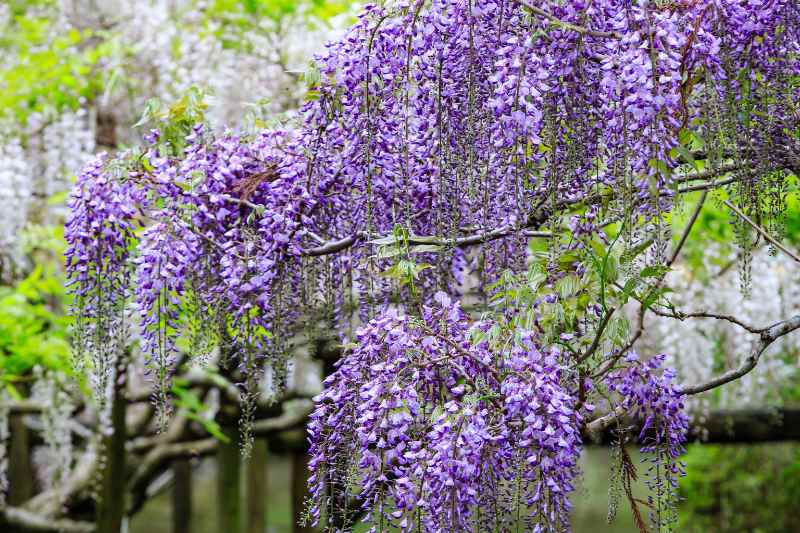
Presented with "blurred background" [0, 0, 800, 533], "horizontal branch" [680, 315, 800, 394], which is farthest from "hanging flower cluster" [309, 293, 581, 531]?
"blurred background" [0, 0, 800, 533]

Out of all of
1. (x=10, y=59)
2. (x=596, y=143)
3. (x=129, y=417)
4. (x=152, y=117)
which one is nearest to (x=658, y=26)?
(x=596, y=143)

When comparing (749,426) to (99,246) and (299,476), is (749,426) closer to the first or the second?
(299,476)

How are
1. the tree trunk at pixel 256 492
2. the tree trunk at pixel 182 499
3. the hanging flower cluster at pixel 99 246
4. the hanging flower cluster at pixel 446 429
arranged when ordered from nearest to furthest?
the hanging flower cluster at pixel 446 429 < the hanging flower cluster at pixel 99 246 < the tree trunk at pixel 256 492 < the tree trunk at pixel 182 499

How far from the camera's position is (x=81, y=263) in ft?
11.0

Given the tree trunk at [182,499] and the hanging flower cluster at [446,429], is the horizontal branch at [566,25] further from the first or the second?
the tree trunk at [182,499]

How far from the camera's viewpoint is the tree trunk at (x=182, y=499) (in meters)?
10.1

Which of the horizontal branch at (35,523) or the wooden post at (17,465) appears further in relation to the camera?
the wooden post at (17,465)

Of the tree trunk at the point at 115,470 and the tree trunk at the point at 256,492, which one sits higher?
the tree trunk at the point at 115,470

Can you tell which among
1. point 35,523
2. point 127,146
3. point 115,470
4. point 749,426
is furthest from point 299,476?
point 749,426

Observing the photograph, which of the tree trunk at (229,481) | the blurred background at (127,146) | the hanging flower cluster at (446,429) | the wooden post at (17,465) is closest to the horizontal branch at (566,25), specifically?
the hanging flower cluster at (446,429)

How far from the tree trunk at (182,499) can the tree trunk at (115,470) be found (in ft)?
12.5

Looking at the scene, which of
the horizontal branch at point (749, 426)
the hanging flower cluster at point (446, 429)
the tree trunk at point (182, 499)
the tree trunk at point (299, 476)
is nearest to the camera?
the hanging flower cluster at point (446, 429)

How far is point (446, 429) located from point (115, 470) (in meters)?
4.37

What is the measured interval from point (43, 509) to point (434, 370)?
6064 millimetres
